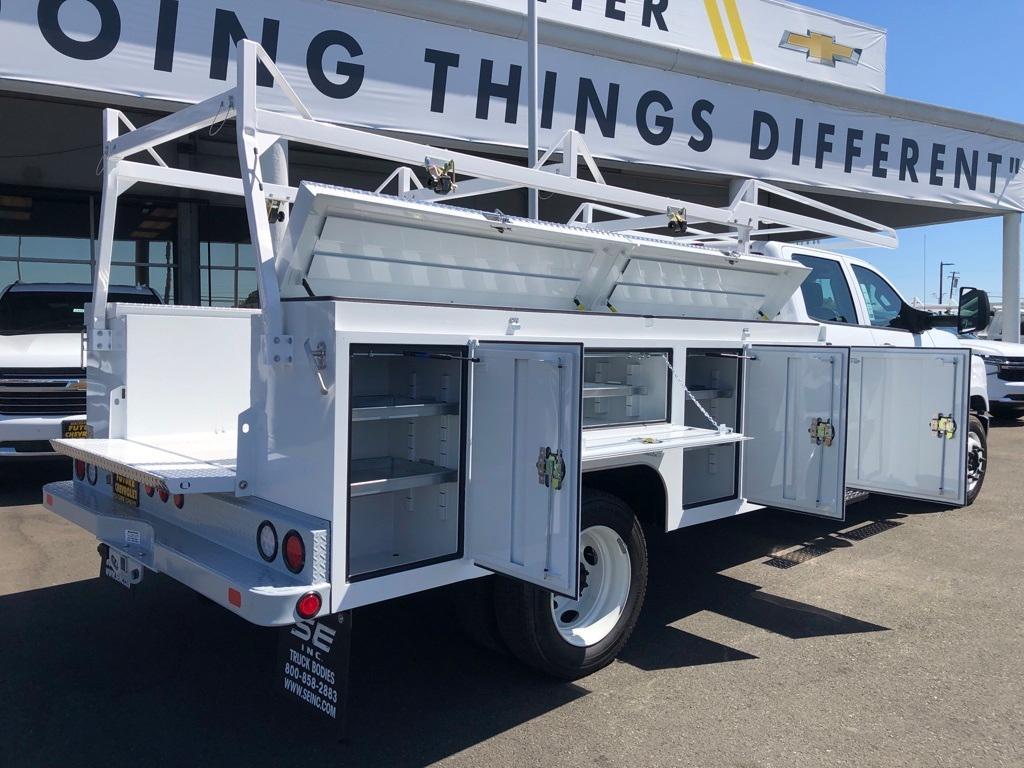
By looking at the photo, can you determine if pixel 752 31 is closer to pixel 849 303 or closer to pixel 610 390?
pixel 849 303

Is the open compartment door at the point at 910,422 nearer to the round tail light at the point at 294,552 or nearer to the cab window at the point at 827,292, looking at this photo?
the cab window at the point at 827,292

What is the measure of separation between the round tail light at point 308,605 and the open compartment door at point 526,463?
2.41ft

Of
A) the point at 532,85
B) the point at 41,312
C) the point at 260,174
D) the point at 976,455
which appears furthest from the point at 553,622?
the point at 41,312

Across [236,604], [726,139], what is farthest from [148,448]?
[726,139]

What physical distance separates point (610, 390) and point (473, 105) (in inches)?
273

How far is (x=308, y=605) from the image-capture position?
119 inches

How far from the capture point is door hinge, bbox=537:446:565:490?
10.8 ft

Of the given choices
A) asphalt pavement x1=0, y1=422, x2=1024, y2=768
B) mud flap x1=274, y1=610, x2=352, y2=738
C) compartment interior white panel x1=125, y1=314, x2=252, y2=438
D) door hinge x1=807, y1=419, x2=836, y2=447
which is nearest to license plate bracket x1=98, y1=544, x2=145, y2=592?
asphalt pavement x1=0, y1=422, x2=1024, y2=768

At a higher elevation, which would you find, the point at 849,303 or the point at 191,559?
the point at 849,303

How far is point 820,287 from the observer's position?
22.0 ft

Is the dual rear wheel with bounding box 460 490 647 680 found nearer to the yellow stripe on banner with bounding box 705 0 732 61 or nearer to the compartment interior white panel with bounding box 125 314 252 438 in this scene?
the compartment interior white panel with bounding box 125 314 252 438

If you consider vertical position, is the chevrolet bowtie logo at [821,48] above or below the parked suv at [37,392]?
above

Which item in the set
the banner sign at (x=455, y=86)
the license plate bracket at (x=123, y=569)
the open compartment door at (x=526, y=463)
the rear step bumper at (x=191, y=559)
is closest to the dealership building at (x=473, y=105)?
the banner sign at (x=455, y=86)

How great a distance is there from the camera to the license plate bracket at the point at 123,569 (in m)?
3.80
